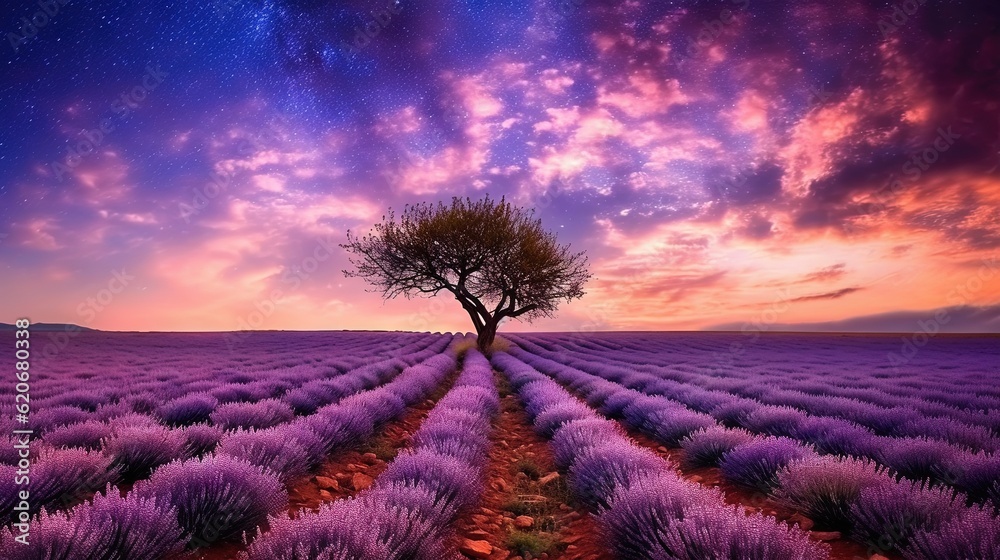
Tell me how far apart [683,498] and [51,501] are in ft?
12.2

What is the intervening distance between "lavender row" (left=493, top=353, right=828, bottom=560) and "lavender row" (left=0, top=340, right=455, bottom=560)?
2096 millimetres

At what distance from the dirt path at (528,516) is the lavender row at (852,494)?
1.40m

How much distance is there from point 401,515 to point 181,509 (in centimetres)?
132

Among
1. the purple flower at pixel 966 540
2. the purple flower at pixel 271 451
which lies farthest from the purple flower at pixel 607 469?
the purple flower at pixel 271 451

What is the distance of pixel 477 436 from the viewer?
4.86m

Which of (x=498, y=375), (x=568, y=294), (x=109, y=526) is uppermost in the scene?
(x=568, y=294)

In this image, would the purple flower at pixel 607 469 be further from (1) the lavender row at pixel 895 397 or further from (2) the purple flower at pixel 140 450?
(1) the lavender row at pixel 895 397

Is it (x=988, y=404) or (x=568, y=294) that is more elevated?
(x=568, y=294)

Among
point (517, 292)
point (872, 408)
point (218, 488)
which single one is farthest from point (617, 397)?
point (517, 292)

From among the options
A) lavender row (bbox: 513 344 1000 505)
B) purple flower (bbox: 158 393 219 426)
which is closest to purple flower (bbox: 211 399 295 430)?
purple flower (bbox: 158 393 219 426)

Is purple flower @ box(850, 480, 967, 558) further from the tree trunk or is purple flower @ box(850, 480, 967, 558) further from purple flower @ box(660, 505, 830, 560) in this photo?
the tree trunk

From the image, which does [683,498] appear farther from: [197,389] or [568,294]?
[568,294]

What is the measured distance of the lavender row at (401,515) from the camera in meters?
1.95

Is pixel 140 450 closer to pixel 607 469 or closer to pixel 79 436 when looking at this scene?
pixel 79 436
